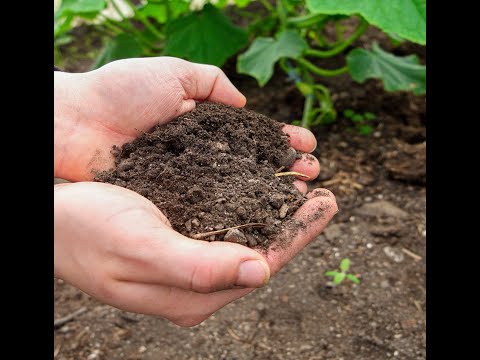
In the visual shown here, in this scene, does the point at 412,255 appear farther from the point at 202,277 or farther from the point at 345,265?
the point at 202,277

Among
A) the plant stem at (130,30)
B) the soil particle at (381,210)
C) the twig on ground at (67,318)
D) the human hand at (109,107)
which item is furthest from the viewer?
the plant stem at (130,30)

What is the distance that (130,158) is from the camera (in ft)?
6.54

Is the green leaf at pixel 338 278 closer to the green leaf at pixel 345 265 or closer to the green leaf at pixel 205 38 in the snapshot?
the green leaf at pixel 345 265

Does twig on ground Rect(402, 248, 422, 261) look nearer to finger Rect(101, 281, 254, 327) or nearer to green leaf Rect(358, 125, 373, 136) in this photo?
green leaf Rect(358, 125, 373, 136)

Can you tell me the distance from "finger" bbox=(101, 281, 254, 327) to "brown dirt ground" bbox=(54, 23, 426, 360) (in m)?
0.78

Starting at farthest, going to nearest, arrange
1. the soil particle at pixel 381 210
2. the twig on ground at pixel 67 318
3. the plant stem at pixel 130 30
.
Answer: the plant stem at pixel 130 30, the soil particle at pixel 381 210, the twig on ground at pixel 67 318

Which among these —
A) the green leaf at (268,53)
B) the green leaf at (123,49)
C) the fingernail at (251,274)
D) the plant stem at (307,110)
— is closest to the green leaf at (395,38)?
the green leaf at (268,53)

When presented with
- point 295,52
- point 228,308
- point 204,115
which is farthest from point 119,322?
point 295,52

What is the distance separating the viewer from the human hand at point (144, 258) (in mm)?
1438

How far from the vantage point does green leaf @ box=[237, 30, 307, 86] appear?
2941 mm

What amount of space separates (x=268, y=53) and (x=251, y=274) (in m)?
1.87

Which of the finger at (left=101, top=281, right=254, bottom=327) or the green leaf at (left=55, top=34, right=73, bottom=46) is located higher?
the finger at (left=101, top=281, right=254, bottom=327)

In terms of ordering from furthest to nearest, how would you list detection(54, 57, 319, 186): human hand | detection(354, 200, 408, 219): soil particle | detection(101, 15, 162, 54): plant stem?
detection(101, 15, 162, 54): plant stem, detection(354, 200, 408, 219): soil particle, detection(54, 57, 319, 186): human hand

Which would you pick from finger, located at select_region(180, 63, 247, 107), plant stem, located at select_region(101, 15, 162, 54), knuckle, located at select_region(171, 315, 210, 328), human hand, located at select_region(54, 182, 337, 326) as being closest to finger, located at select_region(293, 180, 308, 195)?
human hand, located at select_region(54, 182, 337, 326)
